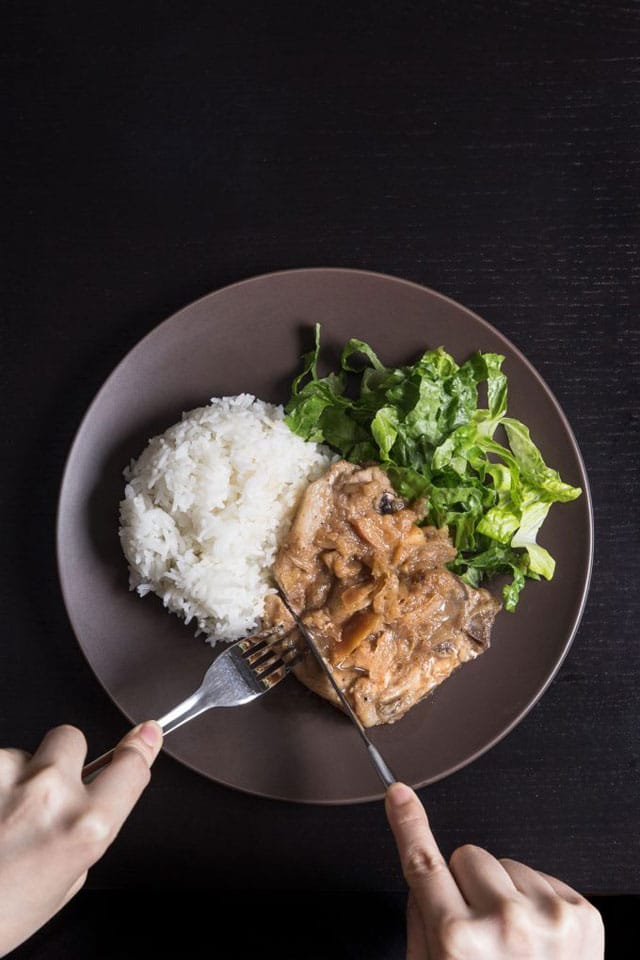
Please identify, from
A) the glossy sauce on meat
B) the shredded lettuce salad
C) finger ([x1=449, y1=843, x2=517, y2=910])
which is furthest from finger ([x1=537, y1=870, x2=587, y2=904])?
the shredded lettuce salad

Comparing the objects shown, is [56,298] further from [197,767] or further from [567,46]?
[567,46]

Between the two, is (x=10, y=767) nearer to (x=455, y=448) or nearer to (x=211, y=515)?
(x=211, y=515)

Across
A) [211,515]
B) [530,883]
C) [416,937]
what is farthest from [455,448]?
[416,937]

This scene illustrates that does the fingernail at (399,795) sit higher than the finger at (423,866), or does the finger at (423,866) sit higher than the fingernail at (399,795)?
the fingernail at (399,795)

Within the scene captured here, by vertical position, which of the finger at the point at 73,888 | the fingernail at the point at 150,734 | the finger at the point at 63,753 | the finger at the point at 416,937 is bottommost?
the finger at the point at 416,937

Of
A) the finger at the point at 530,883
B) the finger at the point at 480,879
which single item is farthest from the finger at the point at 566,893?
the finger at the point at 480,879

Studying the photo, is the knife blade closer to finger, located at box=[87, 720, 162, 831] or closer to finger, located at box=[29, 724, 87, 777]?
finger, located at box=[87, 720, 162, 831]

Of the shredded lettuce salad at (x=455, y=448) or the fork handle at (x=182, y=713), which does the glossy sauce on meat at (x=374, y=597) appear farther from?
the fork handle at (x=182, y=713)

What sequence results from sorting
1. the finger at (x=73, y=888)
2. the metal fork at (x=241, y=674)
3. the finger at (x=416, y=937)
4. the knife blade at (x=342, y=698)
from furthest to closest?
1. the metal fork at (x=241, y=674)
2. the knife blade at (x=342, y=698)
3. the finger at (x=416, y=937)
4. the finger at (x=73, y=888)
